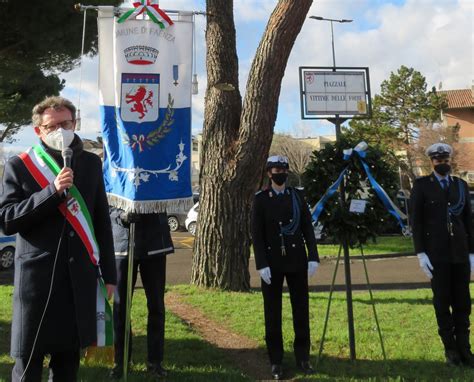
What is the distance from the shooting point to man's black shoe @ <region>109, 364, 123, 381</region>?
4684 millimetres

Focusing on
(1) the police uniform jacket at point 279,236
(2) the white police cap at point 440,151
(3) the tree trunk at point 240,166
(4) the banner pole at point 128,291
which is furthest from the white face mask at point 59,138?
(3) the tree trunk at point 240,166

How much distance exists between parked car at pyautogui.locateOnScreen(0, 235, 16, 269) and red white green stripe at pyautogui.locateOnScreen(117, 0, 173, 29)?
9.55 m

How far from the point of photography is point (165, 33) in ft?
17.1

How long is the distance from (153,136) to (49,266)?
216cm

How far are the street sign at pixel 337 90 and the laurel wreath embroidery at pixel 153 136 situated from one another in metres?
2.43

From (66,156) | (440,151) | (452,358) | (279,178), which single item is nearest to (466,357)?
(452,358)

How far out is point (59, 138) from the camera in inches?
123

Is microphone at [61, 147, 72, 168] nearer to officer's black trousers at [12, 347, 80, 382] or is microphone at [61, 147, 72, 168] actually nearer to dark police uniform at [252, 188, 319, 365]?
officer's black trousers at [12, 347, 80, 382]

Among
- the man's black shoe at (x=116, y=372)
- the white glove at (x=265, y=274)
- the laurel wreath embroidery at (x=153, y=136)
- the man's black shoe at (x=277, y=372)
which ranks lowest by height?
the man's black shoe at (x=277, y=372)

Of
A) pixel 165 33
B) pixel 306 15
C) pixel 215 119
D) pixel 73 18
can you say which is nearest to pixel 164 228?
pixel 165 33

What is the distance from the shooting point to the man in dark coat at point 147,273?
186 inches

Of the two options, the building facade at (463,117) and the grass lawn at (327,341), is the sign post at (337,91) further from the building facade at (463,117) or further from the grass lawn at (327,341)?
the building facade at (463,117)

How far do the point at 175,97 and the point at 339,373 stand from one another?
2969 millimetres

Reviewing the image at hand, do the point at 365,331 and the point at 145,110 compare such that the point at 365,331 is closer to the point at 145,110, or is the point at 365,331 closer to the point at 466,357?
the point at 466,357
